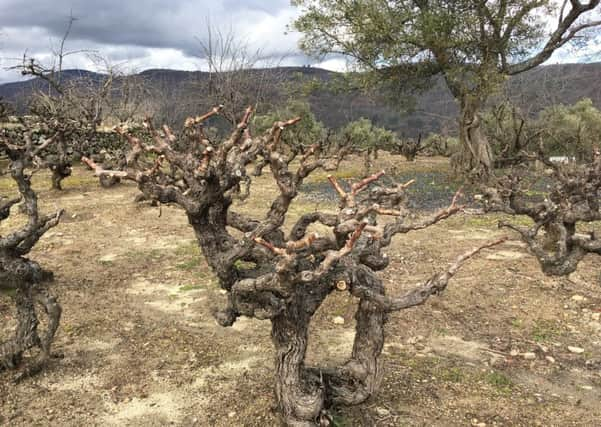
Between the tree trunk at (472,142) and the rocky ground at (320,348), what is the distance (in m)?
10.9

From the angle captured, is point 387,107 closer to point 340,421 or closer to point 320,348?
point 320,348

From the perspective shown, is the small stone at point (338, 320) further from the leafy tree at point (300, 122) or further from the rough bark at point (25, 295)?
the leafy tree at point (300, 122)

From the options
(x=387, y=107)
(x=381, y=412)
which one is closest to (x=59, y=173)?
(x=381, y=412)

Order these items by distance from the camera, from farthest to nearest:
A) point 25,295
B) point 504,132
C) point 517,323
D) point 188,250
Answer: point 504,132 < point 188,250 < point 517,323 < point 25,295

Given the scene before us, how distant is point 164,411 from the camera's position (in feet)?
17.1

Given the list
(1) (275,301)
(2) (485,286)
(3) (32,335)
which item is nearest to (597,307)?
(2) (485,286)

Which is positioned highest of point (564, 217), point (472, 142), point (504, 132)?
point (504, 132)

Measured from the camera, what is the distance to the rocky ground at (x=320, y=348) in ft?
16.8

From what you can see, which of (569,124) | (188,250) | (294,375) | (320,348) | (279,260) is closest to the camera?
(279,260)

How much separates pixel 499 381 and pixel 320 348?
2225 mm

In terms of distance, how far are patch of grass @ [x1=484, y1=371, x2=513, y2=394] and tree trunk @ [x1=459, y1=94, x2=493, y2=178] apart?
15731 millimetres

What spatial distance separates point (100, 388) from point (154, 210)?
989 cm

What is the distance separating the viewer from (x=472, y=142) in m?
21.7

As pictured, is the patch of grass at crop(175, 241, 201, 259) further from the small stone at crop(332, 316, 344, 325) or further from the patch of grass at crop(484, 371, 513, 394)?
the patch of grass at crop(484, 371, 513, 394)
